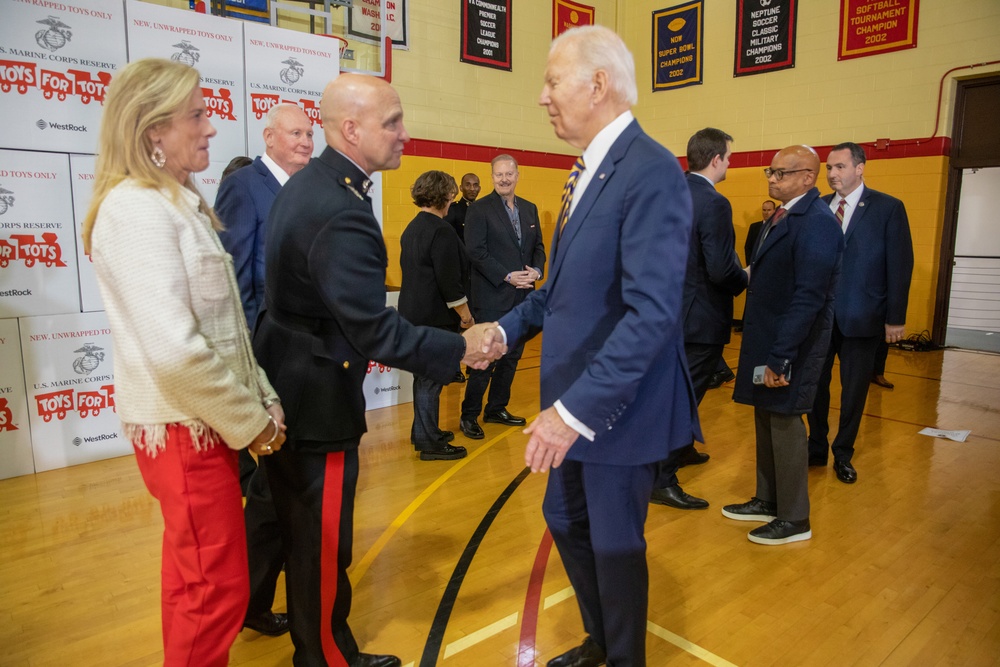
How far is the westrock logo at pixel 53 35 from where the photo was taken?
377 centimetres

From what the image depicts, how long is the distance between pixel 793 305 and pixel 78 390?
4100mm

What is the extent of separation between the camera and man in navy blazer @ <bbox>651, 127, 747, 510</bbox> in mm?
3199

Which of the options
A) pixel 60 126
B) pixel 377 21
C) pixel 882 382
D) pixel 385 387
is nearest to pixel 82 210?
pixel 60 126

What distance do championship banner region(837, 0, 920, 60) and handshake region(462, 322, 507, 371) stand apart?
305 inches

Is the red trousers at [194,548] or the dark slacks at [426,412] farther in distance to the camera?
the dark slacks at [426,412]

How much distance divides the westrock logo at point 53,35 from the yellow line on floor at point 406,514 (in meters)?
3.41

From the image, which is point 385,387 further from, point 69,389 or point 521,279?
point 69,389

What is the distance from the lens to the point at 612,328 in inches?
64.5

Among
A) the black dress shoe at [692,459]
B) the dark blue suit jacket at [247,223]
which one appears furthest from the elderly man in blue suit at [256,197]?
the black dress shoe at [692,459]

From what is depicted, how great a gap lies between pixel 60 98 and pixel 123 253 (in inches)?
131

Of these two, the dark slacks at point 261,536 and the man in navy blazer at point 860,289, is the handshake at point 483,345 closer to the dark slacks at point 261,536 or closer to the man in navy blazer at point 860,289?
the dark slacks at point 261,536

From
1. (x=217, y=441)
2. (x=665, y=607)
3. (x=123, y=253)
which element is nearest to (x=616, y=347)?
(x=217, y=441)

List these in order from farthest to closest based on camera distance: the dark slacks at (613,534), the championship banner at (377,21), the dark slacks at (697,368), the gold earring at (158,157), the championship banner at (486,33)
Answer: the championship banner at (486,33), the championship banner at (377,21), the dark slacks at (697,368), the dark slacks at (613,534), the gold earring at (158,157)

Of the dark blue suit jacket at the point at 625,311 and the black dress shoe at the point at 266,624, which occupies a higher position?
the dark blue suit jacket at the point at 625,311
